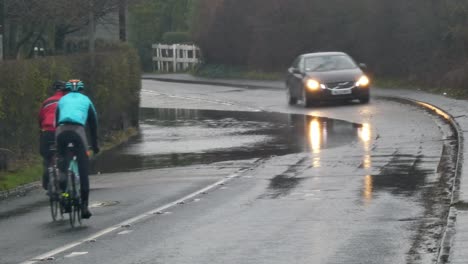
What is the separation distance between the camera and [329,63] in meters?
34.4

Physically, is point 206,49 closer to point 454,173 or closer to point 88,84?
point 88,84

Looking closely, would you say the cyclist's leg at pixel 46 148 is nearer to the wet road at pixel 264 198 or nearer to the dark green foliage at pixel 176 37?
the wet road at pixel 264 198

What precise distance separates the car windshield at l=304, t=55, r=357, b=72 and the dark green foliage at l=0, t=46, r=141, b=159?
6.08 metres

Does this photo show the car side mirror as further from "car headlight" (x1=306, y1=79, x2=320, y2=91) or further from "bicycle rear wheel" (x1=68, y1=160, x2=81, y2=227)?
"bicycle rear wheel" (x1=68, y1=160, x2=81, y2=227)

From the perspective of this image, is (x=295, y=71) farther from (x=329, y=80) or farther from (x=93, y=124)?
(x=93, y=124)

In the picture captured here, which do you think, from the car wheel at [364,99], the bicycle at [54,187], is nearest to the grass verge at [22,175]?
the bicycle at [54,187]

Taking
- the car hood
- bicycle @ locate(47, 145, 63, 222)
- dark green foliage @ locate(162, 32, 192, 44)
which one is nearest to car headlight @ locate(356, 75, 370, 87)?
the car hood

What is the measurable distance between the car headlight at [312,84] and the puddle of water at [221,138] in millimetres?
1533

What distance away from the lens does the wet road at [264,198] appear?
11.0 m

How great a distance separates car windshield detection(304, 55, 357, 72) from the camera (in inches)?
A: 1344

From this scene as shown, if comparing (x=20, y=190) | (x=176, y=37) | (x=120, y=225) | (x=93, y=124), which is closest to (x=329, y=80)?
(x=20, y=190)

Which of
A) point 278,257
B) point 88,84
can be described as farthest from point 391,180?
point 88,84

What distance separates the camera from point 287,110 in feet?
109

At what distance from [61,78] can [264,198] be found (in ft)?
28.7
